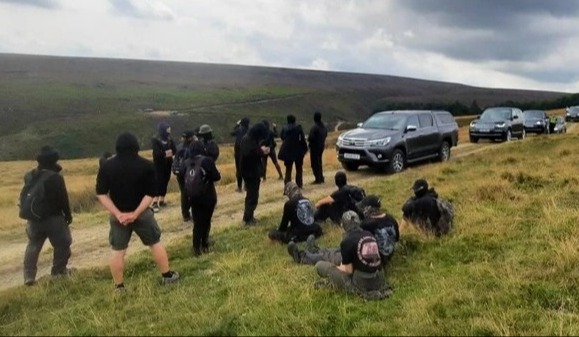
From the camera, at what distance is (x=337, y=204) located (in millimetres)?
9102

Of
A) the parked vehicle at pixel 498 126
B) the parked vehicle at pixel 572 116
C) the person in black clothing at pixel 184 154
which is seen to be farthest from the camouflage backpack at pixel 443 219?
the parked vehicle at pixel 572 116

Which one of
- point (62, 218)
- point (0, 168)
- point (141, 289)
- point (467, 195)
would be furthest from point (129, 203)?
point (0, 168)

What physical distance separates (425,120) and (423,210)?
32.9 feet

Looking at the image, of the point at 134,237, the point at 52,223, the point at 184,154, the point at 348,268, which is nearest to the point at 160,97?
the point at 134,237

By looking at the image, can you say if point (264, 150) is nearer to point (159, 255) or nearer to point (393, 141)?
point (159, 255)

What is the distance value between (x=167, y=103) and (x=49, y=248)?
8748cm

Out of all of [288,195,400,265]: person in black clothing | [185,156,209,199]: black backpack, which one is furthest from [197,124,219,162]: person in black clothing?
[288,195,400,265]: person in black clothing

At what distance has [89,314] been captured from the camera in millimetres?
5801

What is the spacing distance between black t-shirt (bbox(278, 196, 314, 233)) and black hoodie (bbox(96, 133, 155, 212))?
264 centimetres

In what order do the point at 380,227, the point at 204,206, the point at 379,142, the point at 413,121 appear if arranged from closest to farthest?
the point at 380,227 → the point at 204,206 → the point at 379,142 → the point at 413,121

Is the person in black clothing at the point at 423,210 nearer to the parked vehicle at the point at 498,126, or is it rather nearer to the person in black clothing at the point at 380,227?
the person in black clothing at the point at 380,227

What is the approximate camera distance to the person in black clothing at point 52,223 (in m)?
7.61

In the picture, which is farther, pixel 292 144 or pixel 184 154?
pixel 292 144

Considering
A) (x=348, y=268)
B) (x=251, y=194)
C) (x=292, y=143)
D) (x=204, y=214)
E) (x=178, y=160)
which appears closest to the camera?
(x=348, y=268)
